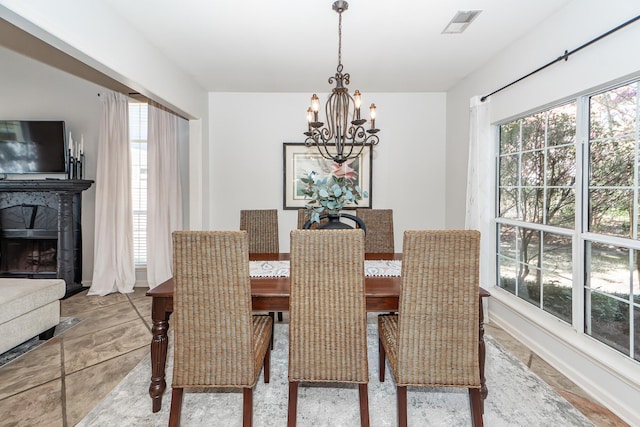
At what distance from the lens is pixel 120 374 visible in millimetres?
2188

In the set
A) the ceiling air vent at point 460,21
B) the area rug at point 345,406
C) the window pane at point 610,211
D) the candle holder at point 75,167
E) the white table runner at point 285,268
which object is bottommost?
the area rug at point 345,406

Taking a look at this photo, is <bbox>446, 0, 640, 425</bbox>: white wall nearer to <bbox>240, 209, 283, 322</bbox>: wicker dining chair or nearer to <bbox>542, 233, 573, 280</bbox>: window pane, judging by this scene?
<bbox>542, 233, 573, 280</bbox>: window pane

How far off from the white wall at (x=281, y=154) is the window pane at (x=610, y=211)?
2082 mm

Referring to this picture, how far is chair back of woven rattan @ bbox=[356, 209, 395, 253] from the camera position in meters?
2.93

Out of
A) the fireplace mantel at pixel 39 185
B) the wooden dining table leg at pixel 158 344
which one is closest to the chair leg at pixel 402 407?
the wooden dining table leg at pixel 158 344

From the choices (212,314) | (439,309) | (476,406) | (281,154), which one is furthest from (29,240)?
(476,406)

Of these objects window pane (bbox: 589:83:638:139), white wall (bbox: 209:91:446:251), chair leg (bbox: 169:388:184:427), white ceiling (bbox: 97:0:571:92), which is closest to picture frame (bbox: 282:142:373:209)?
white wall (bbox: 209:91:446:251)

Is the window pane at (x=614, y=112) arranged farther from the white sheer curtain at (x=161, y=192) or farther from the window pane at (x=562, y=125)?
the white sheer curtain at (x=161, y=192)

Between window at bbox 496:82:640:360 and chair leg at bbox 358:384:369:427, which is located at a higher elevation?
window at bbox 496:82:640:360

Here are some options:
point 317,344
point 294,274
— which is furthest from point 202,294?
point 317,344

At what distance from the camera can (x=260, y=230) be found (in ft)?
9.93

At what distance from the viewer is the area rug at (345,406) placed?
172cm

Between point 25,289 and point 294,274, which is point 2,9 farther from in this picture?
point 25,289

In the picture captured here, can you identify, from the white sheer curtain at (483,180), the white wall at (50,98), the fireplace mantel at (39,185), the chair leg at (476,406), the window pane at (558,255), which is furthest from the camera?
the white wall at (50,98)
